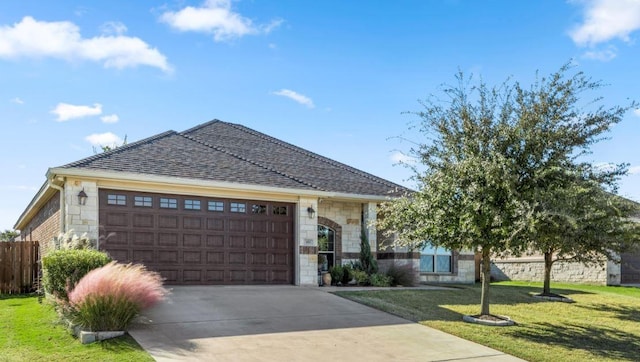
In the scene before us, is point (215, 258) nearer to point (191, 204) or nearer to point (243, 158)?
point (191, 204)

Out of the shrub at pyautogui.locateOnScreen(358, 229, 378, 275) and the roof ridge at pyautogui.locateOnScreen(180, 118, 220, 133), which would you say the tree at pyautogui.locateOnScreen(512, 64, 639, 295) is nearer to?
the shrub at pyautogui.locateOnScreen(358, 229, 378, 275)

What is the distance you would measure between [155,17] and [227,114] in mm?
9951

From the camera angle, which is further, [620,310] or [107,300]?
[620,310]

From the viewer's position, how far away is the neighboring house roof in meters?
14.7

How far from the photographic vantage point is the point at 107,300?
9.23 meters

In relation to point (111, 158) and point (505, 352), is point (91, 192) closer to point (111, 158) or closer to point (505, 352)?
point (111, 158)

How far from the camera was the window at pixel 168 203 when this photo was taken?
1494 centimetres

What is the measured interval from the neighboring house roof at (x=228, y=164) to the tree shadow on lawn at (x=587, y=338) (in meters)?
5.72

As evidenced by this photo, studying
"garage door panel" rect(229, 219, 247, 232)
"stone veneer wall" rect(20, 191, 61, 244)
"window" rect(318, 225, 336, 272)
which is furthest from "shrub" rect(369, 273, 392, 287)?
"stone veneer wall" rect(20, 191, 61, 244)

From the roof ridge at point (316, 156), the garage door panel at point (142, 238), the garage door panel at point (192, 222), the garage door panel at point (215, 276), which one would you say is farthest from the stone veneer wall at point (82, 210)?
the roof ridge at point (316, 156)

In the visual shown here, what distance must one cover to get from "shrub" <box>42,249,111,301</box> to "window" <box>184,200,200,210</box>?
4573mm

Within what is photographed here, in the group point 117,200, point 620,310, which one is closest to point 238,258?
point 117,200

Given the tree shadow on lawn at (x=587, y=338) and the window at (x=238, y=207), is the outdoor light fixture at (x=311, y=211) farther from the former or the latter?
the tree shadow on lawn at (x=587, y=338)

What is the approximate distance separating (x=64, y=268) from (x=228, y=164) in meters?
7.22
